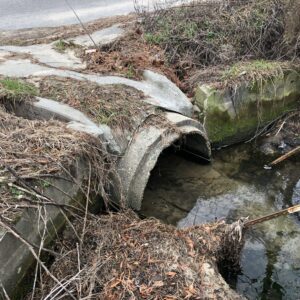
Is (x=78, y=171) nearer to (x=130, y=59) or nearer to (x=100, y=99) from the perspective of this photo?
(x=100, y=99)

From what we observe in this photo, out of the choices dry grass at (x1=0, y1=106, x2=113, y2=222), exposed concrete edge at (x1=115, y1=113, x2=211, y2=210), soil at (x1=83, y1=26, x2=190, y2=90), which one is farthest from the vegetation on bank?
dry grass at (x1=0, y1=106, x2=113, y2=222)

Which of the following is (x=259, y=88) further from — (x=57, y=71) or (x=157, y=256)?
(x=157, y=256)

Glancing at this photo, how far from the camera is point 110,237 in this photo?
4195mm

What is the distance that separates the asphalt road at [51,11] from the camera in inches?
361

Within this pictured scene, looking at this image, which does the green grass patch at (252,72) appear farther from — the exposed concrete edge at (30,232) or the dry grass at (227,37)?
the exposed concrete edge at (30,232)

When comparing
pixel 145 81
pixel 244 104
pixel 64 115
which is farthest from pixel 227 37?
pixel 64 115

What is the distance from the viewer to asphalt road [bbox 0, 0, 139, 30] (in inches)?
361

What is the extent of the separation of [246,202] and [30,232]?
282cm

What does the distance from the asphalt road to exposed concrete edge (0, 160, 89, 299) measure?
5521 millimetres

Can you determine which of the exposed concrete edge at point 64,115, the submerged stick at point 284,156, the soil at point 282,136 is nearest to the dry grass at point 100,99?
the exposed concrete edge at point 64,115

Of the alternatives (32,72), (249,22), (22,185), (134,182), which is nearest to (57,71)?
(32,72)

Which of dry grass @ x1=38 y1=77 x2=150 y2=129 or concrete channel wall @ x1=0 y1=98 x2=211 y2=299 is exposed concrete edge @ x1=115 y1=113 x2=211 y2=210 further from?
dry grass @ x1=38 y1=77 x2=150 y2=129

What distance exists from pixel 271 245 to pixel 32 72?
147 inches

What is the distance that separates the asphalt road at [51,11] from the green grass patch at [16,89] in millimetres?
3538
